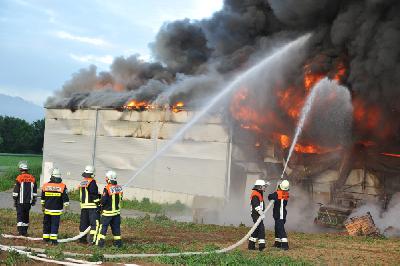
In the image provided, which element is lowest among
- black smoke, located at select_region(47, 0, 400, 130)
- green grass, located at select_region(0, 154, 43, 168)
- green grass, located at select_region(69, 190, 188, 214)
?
green grass, located at select_region(69, 190, 188, 214)

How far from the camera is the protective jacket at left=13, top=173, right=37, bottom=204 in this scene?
43.5ft

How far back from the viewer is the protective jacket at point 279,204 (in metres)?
12.5

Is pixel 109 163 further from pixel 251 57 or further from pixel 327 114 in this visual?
pixel 327 114

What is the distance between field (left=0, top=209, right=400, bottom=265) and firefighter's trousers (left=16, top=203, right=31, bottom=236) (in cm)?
58

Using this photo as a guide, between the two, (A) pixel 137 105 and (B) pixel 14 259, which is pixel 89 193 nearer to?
(B) pixel 14 259

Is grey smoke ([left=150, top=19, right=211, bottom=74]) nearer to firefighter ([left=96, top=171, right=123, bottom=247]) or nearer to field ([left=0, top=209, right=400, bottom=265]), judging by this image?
field ([left=0, top=209, right=400, bottom=265])

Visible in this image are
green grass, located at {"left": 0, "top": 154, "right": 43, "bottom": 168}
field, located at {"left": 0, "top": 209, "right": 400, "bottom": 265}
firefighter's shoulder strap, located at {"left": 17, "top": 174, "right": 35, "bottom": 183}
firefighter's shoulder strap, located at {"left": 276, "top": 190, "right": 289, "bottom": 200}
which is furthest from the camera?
green grass, located at {"left": 0, "top": 154, "right": 43, "bottom": 168}

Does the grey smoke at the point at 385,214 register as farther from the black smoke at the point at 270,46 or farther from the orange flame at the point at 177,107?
the orange flame at the point at 177,107

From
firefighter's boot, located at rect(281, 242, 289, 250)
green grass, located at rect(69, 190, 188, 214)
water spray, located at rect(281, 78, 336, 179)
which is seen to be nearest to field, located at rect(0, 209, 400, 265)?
firefighter's boot, located at rect(281, 242, 289, 250)

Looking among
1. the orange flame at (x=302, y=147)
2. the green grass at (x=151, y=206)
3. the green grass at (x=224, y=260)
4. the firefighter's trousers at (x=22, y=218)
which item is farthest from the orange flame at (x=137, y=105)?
the green grass at (x=224, y=260)

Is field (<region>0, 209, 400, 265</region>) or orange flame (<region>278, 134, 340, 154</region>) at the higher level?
orange flame (<region>278, 134, 340, 154</region>)

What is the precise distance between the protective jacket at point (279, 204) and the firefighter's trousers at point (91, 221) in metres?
4.21

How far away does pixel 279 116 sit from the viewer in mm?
22062

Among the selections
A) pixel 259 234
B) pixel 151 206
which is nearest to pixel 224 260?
pixel 259 234
